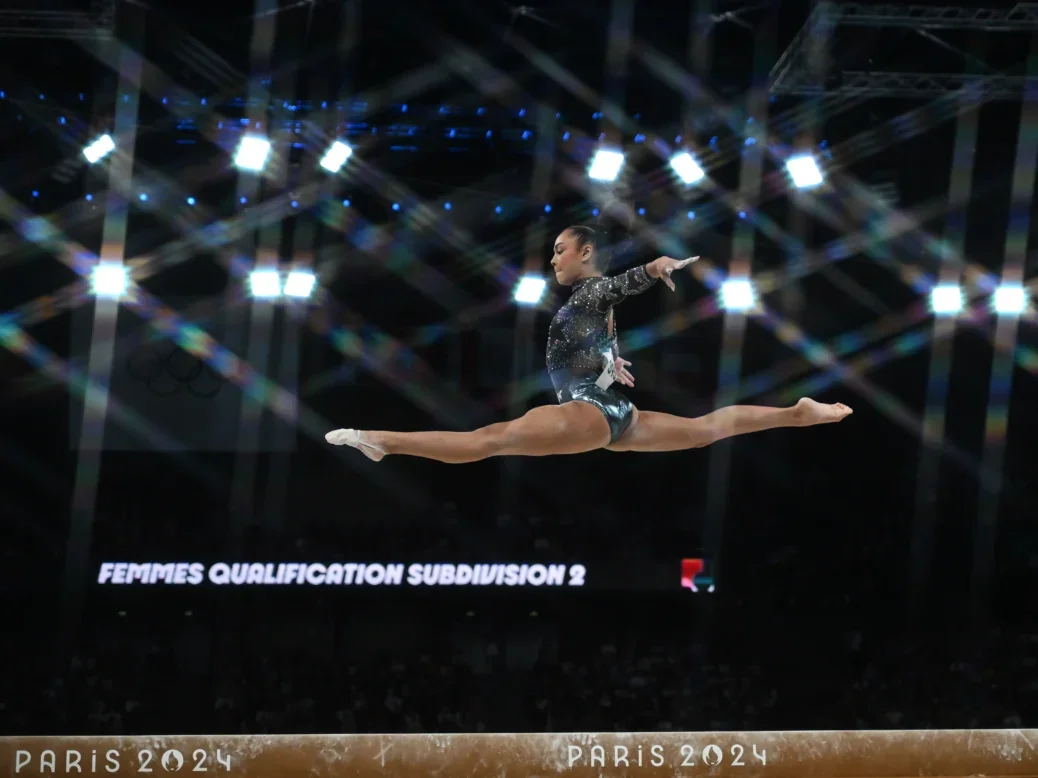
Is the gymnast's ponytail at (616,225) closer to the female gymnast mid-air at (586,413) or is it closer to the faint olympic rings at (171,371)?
the female gymnast mid-air at (586,413)

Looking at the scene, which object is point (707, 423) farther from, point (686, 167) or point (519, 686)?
point (519, 686)

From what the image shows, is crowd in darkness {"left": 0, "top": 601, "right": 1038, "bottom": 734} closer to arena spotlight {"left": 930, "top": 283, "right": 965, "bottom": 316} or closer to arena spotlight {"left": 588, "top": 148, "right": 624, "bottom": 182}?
arena spotlight {"left": 930, "top": 283, "right": 965, "bottom": 316}

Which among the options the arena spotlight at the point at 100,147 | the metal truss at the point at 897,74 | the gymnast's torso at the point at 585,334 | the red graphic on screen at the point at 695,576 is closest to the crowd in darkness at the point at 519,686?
the red graphic on screen at the point at 695,576

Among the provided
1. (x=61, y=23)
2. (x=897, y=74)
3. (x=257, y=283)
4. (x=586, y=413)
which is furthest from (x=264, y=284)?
(x=897, y=74)

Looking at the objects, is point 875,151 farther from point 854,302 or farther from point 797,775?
point 797,775

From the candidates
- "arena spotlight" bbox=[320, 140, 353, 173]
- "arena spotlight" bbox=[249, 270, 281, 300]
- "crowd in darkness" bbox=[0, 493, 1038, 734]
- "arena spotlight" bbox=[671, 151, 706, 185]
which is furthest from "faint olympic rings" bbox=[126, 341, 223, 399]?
"arena spotlight" bbox=[671, 151, 706, 185]

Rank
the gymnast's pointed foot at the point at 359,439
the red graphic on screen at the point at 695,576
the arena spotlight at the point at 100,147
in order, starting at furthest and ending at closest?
the red graphic on screen at the point at 695,576
the arena spotlight at the point at 100,147
the gymnast's pointed foot at the point at 359,439

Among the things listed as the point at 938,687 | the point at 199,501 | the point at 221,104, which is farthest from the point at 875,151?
the point at 199,501
